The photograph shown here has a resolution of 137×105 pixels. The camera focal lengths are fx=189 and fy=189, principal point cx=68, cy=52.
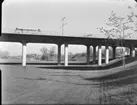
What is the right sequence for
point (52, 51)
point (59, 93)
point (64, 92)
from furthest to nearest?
1. point (52, 51)
2. point (64, 92)
3. point (59, 93)

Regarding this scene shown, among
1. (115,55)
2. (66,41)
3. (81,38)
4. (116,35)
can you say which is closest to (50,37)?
(66,41)

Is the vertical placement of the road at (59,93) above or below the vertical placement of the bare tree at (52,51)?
below

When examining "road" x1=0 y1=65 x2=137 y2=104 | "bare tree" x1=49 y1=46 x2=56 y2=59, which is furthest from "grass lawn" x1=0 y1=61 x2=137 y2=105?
"bare tree" x1=49 y1=46 x2=56 y2=59

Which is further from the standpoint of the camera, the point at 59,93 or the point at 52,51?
the point at 52,51

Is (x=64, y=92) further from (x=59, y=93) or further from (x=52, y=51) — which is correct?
(x=52, y=51)

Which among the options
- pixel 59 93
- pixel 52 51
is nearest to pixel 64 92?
pixel 59 93

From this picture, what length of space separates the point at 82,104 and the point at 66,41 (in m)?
40.2

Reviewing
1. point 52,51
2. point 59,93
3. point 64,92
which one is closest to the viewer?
point 59,93

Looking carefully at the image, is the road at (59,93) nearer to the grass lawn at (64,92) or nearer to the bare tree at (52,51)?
the grass lawn at (64,92)

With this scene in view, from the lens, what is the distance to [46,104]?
6305 millimetres

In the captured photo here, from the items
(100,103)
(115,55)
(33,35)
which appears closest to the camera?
(100,103)

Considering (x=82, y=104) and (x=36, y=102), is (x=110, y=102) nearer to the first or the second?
(x=82, y=104)

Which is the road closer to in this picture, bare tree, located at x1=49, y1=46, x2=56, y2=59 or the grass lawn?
the grass lawn

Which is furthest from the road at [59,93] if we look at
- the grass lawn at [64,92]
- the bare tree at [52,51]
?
the bare tree at [52,51]
